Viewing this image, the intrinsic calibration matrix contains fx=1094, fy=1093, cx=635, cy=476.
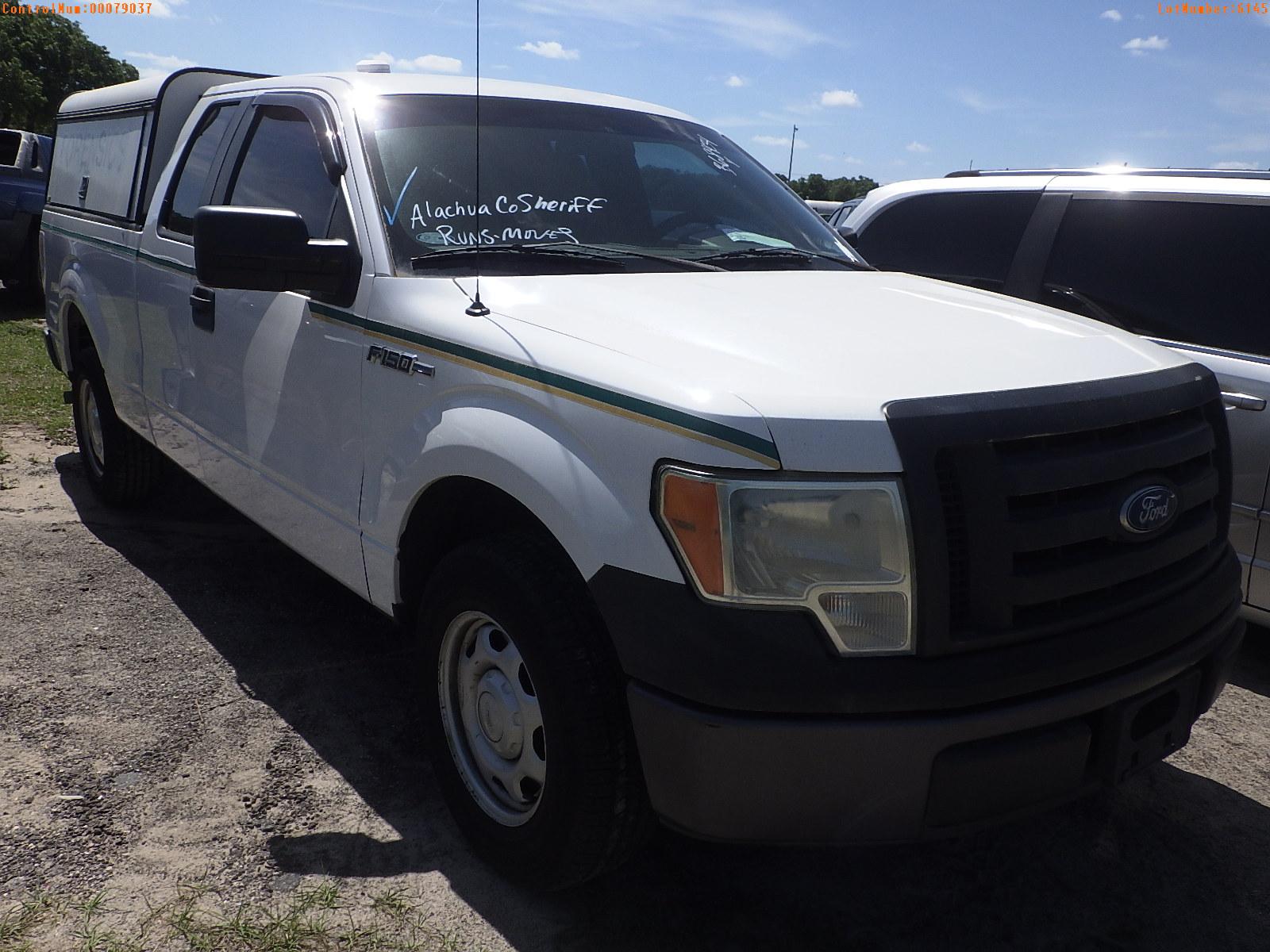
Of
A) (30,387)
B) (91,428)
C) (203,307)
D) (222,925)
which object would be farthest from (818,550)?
(30,387)

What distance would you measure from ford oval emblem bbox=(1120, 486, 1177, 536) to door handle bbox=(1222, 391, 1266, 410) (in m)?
1.68

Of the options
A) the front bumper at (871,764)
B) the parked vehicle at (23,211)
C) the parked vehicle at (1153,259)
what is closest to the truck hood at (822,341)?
the front bumper at (871,764)

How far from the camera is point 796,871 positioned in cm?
273

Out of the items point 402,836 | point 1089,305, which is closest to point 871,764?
point 402,836

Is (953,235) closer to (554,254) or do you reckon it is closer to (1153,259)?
(1153,259)

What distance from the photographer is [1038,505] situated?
83.4 inches

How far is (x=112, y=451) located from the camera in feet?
17.0

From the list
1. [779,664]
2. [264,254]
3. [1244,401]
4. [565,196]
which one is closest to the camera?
[779,664]

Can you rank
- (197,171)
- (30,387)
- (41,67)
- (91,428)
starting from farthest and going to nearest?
(41,67), (30,387), (91,428), (197,171)

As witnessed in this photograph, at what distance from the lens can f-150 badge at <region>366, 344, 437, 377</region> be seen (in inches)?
105

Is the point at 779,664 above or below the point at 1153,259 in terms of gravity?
below

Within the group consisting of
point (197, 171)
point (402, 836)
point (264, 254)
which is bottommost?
point (402, 836)

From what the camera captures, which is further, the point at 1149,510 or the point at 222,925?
the point at 222,925

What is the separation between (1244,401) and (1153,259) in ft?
2.51
